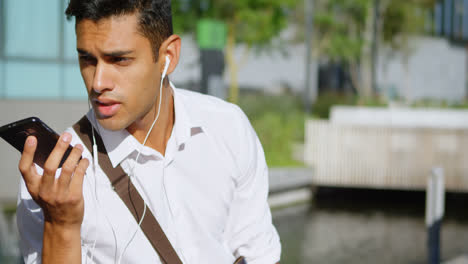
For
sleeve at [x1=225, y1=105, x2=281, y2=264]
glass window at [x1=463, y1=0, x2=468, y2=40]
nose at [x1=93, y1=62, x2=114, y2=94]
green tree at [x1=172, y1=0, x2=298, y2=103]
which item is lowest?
sleeve at [x1=225, y1=105, x2=281, y2=264]

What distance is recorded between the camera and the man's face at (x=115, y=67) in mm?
1504

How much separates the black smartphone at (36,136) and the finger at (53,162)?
64mm

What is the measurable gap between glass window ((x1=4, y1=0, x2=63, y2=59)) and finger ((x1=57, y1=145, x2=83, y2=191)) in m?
4.51

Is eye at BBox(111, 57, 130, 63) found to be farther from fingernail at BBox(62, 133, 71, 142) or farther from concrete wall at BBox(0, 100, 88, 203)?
concrete wall at BBox(0, 100, 88, 203)

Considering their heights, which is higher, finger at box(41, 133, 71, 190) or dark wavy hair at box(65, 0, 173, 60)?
dark wavy hair at box(65, 0, 173, 60)

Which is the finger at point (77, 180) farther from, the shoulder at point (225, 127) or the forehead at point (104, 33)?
the shoulder at point (225, 127)

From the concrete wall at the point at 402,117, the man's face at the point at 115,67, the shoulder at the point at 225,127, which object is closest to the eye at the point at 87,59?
the man's face at the point at 115,67

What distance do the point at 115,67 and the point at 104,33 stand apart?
9 centimetres

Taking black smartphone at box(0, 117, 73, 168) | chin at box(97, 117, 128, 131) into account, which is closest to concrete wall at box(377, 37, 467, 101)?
chin at box(97, 117, 128, 131)

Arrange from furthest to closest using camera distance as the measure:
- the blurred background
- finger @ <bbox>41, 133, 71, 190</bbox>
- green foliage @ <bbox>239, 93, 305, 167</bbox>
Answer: green foliage @ <bbox>239, 93, 305, 167</bbox> → the blurred background → finger @ <bbox>41, 133, 71, 190</bbox>

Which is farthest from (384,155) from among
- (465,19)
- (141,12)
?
A: (465,19)

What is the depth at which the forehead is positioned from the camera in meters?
1.50

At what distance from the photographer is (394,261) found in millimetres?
7250

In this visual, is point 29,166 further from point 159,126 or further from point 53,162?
point 159,126
